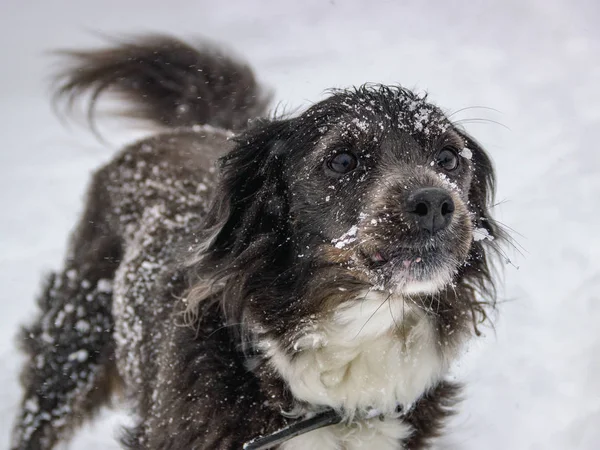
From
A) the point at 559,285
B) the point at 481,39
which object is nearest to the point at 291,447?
the point at 559,285

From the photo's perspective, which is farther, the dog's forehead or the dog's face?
the dog's forehead

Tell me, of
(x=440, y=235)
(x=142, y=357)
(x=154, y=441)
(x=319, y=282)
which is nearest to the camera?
(x=440, y=235)

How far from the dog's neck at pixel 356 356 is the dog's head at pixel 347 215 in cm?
8

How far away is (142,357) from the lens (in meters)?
3.32

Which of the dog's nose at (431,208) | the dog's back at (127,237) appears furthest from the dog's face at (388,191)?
the dog's back at (127,237)

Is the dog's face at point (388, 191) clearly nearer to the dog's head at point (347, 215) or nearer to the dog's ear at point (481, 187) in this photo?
the dog's head at point (347, 215)

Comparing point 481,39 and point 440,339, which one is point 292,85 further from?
point 440,339

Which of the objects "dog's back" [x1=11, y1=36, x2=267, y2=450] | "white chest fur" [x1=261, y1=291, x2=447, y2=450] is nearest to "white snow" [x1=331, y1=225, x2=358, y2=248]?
"white chest fur" [x1=261, y1=291, x2=447, y2=450]

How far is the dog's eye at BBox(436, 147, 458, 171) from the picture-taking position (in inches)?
108

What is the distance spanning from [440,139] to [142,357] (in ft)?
6.00

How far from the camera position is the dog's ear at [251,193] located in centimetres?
281

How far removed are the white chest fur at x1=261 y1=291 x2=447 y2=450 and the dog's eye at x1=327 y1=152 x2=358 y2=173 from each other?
515 millimetres

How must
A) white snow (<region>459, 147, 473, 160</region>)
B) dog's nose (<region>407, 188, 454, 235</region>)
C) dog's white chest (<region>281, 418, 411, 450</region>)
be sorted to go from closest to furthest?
dog's nose (<region>407, 188, 454, 235</region>), dog's white chest (<region>281, 418, 411, 450</region>), white snow (<region>459, 147, 473, 160</region>)

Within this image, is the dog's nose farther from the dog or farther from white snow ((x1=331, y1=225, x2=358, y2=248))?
white snow ((x1=331, y1=225, x2=358, y2=248))
